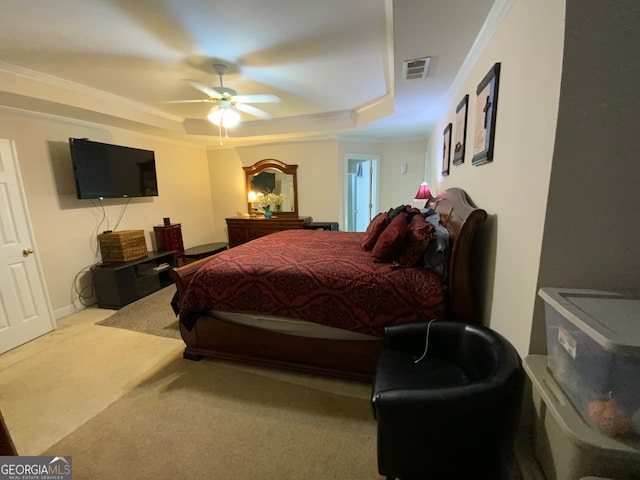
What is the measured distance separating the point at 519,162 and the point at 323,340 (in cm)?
157

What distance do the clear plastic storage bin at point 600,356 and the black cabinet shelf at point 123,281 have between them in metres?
4.09

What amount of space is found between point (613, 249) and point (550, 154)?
17.3 inches

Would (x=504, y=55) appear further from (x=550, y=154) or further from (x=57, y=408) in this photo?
(x=57, y=408)

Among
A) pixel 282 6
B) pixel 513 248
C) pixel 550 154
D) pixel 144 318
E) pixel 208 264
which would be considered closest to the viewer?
pixel 550 154

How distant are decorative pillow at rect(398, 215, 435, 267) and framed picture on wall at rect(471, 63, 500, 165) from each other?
22.1 inches

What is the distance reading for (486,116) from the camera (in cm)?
165

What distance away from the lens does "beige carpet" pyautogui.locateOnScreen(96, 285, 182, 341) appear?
110 inches

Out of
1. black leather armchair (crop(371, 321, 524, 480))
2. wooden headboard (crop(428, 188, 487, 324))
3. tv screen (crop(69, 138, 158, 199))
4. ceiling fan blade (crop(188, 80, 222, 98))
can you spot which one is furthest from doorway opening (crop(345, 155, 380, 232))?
black leather armchair (crop(371, 321, 524, 480))

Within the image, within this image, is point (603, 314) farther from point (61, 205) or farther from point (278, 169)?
point (278, 169)

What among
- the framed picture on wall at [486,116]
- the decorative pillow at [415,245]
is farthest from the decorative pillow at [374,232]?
the framed picture on wall at [486,116]

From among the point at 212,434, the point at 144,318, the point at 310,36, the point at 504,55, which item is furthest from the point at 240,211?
the point at 504,55

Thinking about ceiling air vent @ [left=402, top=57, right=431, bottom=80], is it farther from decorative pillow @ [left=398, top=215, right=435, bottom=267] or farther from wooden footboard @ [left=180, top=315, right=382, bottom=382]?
wooden footboard @ [left=180, top=315, right=382, bottom=382]

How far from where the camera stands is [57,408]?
1807 mm

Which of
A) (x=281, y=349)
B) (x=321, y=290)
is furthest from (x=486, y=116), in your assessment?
(x=281, y=349)
